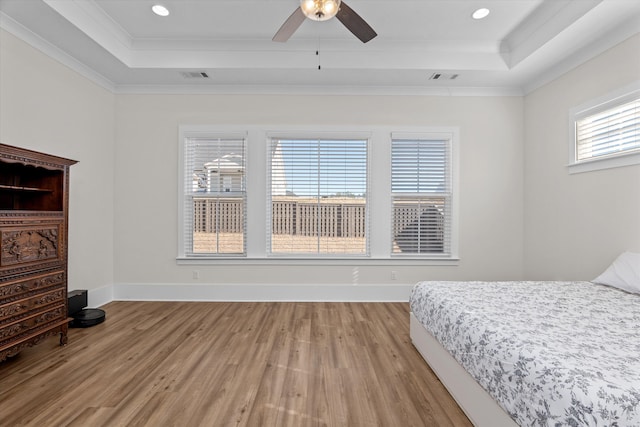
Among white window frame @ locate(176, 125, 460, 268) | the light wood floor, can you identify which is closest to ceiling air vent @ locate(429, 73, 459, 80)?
white window frame @ locate(176, 125, 460, 268)

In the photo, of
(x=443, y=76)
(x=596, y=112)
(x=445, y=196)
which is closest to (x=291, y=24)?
(x=443, y=76)

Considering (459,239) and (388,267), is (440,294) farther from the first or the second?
(459,239)

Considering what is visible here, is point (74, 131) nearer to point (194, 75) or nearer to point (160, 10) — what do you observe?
point (194, 75)

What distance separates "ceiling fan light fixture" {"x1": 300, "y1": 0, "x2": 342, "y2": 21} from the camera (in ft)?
6.86

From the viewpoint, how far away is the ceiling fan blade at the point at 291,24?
2.29 m

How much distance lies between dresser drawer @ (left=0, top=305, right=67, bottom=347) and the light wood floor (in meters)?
0.27

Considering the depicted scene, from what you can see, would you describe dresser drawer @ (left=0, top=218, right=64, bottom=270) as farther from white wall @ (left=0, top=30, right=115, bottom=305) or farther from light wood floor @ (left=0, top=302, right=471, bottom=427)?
white wall @ (left=0, top=30, right=115, bottom=305)

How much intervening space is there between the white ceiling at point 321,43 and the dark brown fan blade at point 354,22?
2.65ft

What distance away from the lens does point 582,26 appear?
2.90 m

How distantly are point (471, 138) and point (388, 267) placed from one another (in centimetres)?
219

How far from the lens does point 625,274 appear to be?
2.61m

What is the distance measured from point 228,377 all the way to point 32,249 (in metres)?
1.93

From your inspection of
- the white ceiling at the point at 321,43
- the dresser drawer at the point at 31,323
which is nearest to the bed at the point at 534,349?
the white ceiling at the point at 321,43

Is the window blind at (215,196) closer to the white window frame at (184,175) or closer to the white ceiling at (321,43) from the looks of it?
the white window frame at (184,175)
